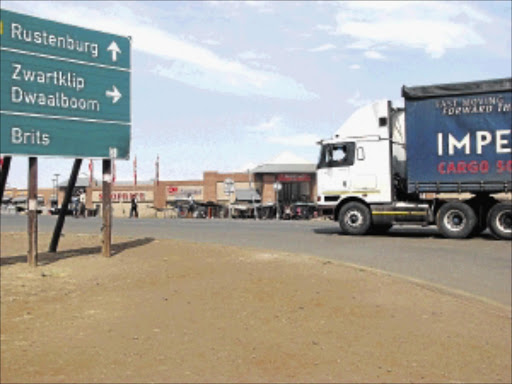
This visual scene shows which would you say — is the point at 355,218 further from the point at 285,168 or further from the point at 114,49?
the point at 285,168

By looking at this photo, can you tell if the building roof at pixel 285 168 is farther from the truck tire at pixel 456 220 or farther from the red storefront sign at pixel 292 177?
the truck tire at pixel 456 220

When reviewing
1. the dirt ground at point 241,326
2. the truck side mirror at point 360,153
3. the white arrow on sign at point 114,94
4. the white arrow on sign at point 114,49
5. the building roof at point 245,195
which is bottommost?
the dirt ground at point 241,326

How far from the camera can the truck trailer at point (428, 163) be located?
16.4 m

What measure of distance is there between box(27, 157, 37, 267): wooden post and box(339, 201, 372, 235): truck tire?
10313 mm

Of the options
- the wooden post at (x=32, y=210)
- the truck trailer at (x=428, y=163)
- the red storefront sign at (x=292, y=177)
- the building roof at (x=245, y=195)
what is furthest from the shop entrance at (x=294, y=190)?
the wooden post at (x=32, y=210)

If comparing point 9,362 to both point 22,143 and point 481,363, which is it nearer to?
point 481,363

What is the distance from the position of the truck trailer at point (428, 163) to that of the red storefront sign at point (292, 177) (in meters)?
39.3

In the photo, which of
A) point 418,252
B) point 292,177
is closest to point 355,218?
point 418,252

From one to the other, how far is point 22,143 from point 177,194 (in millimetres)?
53243

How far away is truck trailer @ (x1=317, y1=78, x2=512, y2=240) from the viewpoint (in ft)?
53.7

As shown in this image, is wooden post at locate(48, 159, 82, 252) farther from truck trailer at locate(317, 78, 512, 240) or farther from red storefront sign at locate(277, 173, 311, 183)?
red storefront sign at locate(277, 173, 311, 183)

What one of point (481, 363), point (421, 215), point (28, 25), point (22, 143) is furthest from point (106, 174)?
point (421, 215)

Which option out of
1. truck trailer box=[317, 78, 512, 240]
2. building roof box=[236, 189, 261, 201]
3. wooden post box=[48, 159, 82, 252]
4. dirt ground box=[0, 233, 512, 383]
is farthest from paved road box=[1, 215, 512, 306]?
building roof box=[236, 189, 261, 201]

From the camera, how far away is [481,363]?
19.1 feet
